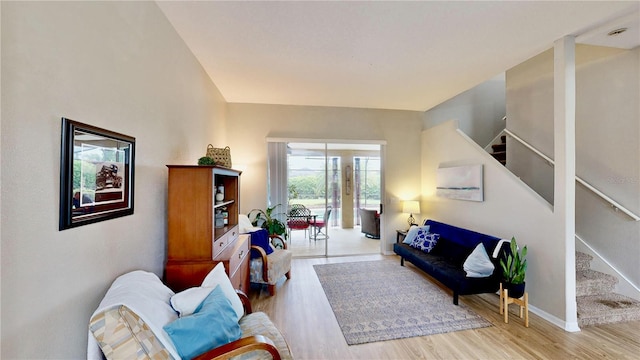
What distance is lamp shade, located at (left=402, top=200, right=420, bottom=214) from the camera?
5129mm

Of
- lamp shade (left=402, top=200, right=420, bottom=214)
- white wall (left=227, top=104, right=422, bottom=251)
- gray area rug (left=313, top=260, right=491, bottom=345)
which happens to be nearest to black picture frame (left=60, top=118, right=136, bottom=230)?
gray area rug (left=313, top=260, right=491, bottom=345)

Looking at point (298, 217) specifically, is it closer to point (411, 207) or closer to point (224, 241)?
point (411, 207)

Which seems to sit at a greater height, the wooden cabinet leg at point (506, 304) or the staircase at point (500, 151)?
the staircase at point (500, 151)

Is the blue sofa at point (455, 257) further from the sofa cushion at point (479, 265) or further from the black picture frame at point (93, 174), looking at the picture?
the black picture frame at point (93, 174)

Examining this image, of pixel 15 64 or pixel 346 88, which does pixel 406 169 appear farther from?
pixel 15 64

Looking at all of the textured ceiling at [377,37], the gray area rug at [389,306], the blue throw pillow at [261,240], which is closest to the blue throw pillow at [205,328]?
the gray area rug at [389,306]

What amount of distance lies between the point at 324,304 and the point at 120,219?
2.37 metres

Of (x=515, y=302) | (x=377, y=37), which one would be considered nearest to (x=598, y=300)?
(x=515, y=302)

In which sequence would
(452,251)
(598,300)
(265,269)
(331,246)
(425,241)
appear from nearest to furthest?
(598,300), (265,269), (452,251), (425,241), (331,246)

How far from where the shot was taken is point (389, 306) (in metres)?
3.04

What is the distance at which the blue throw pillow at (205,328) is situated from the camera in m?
1.39

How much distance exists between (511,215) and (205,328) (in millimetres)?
3643

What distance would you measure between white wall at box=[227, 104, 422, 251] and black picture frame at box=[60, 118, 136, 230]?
3.10 meters

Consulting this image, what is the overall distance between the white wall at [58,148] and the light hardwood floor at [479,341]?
1.53m
